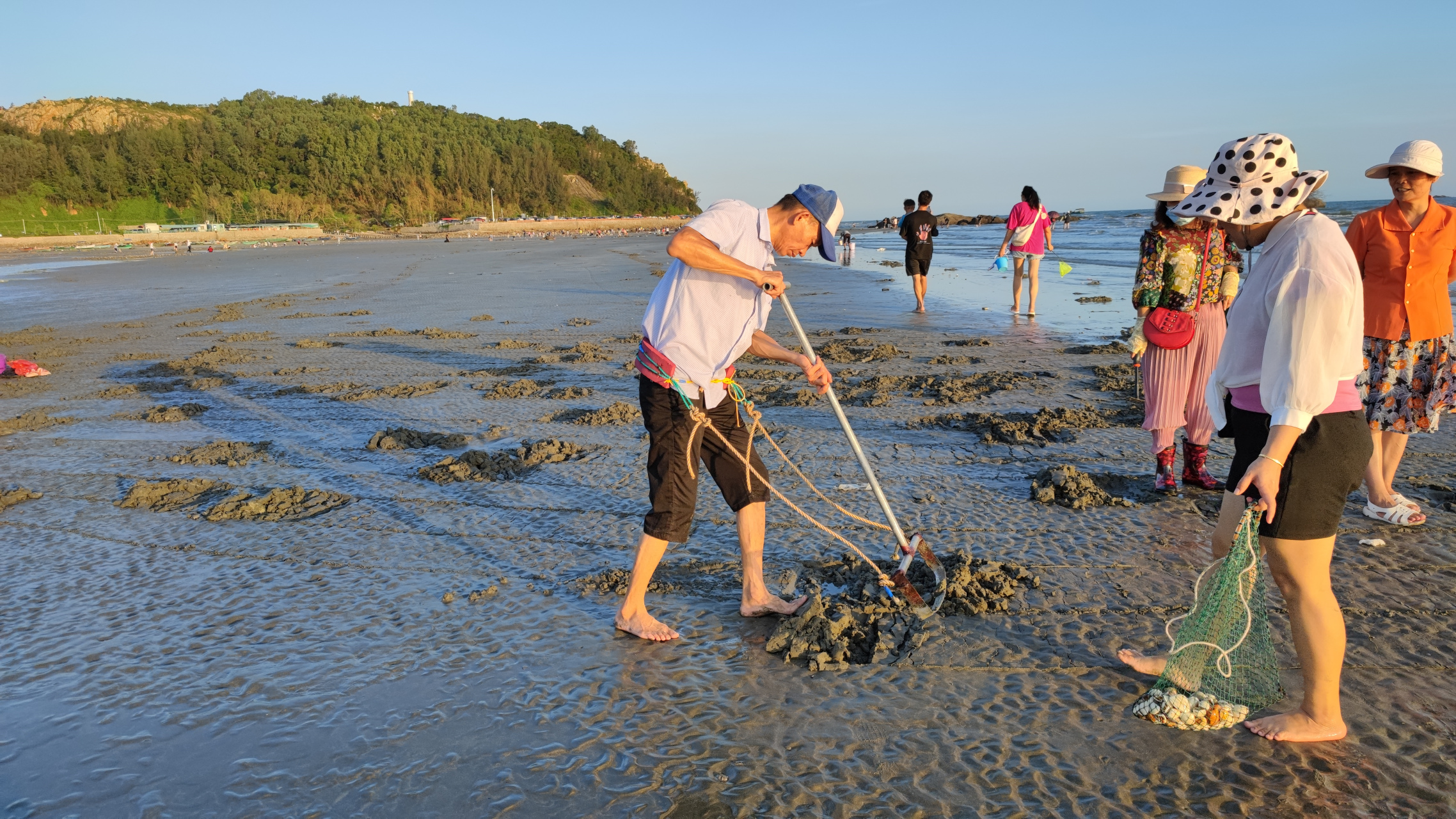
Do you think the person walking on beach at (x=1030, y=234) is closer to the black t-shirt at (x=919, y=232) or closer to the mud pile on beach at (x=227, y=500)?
the black t-shirt at (x=919, y=232)

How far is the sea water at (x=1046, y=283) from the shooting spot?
12.8 meters

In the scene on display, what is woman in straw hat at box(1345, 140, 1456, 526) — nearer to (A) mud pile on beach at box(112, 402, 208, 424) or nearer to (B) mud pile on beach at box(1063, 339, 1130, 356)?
(B) mud pile on beach at box(1063, 339, 1130, 356)

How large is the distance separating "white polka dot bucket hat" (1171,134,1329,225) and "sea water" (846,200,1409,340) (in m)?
2.91

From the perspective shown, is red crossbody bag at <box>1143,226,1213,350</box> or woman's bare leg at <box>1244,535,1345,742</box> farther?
red crossbody bag at <box>1143,226,1213,350</box>

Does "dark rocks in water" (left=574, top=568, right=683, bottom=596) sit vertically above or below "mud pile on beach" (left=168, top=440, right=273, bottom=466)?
below

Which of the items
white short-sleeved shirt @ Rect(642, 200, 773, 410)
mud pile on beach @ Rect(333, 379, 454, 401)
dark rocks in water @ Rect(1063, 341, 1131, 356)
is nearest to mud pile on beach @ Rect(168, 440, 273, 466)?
mud pile on beach @ Rect(333, 379, 454, 401)

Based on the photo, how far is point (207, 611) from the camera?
3.65 metres

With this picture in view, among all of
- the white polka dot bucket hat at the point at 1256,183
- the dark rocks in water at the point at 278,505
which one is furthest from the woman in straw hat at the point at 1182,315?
the dark rocks in water at the point at 278,505

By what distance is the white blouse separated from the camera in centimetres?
225

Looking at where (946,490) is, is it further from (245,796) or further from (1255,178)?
(245,796)

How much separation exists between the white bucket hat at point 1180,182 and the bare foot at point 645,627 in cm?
366

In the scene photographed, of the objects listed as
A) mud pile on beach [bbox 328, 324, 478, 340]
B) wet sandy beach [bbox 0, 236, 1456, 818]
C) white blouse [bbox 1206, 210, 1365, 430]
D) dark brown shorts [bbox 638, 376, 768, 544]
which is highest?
white blouse [bbox 1206, 210, 1365, 430]

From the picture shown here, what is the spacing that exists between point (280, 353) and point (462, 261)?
72.2 feet

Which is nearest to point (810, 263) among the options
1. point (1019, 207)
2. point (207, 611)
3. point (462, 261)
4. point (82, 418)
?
point (462, 261)
